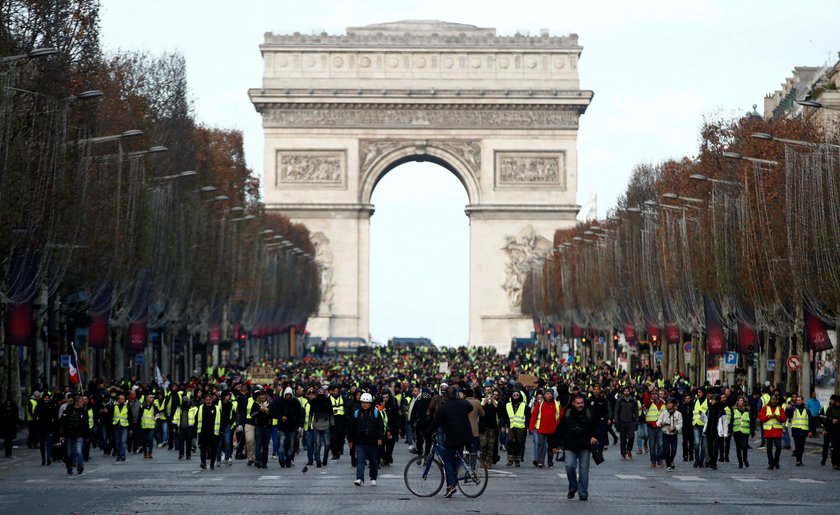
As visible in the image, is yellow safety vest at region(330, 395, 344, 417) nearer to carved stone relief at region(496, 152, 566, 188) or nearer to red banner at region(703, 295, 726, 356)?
red banner at region(703, 295, 726, 356)

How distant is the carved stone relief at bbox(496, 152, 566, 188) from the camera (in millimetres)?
118750

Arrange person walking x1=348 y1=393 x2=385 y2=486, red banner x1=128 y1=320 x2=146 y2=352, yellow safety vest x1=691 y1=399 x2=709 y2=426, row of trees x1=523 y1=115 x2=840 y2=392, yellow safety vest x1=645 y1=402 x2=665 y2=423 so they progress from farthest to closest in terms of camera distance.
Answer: red banner x1=128 y1=320 x2=146 y2=352 → row of trees x1=523 y1=115 x2=840 y2=392 → yellow safety vest x1=645 y1=402 x2=665 y2=423 → yellow safety vest x1=691 y1=399 x2=709 y2=426 → person walking x1=348 y1=393 x2=385 y2=486

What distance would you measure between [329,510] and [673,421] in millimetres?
12426

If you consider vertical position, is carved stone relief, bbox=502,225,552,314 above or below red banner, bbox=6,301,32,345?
above

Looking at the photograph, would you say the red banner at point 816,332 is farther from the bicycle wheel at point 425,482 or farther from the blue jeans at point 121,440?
the bicycle wheel at point 425,482

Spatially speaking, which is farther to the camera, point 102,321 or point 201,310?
point 201,310

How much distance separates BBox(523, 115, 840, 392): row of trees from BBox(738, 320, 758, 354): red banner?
0.10 ft

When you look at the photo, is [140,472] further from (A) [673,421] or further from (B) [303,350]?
(B) [303,350]

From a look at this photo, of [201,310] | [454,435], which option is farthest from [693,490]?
[201,310]

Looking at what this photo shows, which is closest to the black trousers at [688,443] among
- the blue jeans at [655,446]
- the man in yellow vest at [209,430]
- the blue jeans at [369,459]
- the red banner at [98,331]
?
the blue jeans at [655,446]

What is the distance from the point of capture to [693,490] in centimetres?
3061

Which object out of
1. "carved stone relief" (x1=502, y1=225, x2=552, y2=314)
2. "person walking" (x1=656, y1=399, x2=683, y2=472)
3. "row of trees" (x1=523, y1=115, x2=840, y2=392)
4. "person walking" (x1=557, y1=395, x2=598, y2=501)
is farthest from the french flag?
"carved stone relief" (x1=502, y1=225, x2=552, y2=314)

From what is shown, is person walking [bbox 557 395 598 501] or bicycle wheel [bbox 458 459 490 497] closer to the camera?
bicycle wheel [bbox 458 459 490 497]

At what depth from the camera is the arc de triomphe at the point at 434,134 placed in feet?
382
